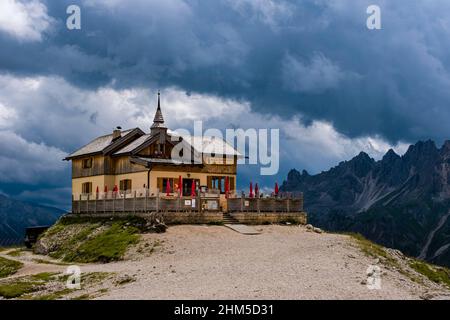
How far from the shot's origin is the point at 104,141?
75.8m

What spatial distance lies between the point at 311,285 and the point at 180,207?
26.6 meters

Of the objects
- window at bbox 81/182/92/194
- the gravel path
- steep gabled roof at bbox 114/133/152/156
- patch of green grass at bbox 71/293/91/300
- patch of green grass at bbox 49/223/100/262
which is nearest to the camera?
the gravel path

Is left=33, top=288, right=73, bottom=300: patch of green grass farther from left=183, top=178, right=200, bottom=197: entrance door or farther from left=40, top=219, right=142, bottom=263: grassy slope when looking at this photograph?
left=183, top=178, right=200, bottom=197: entrance door

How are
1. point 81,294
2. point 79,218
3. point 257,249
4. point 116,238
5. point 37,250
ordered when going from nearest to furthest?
point 81,294, point 257,249, point 116,238, point 37,250, point 79,218

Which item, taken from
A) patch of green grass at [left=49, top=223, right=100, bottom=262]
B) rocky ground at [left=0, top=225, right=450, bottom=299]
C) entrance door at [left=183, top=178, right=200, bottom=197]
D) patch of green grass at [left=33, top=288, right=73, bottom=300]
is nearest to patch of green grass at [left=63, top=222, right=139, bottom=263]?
patch of green grass at [left=49, top=223, right=100, bottom=262]

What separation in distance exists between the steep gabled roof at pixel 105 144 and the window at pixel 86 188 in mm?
3330

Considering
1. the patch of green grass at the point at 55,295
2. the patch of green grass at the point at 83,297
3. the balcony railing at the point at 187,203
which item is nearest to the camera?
the patch of green grass at the point at 83,297

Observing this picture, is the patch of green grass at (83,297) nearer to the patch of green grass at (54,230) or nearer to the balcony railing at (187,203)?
the balcony railing at (187,203)

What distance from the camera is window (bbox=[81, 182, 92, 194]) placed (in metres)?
74.2

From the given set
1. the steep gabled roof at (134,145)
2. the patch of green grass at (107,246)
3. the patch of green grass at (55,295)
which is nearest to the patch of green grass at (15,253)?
the patch of green grass at (107,246)

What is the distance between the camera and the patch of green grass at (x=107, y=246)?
162 feet

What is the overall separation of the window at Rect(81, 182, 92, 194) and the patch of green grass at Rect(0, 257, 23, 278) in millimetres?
18026
